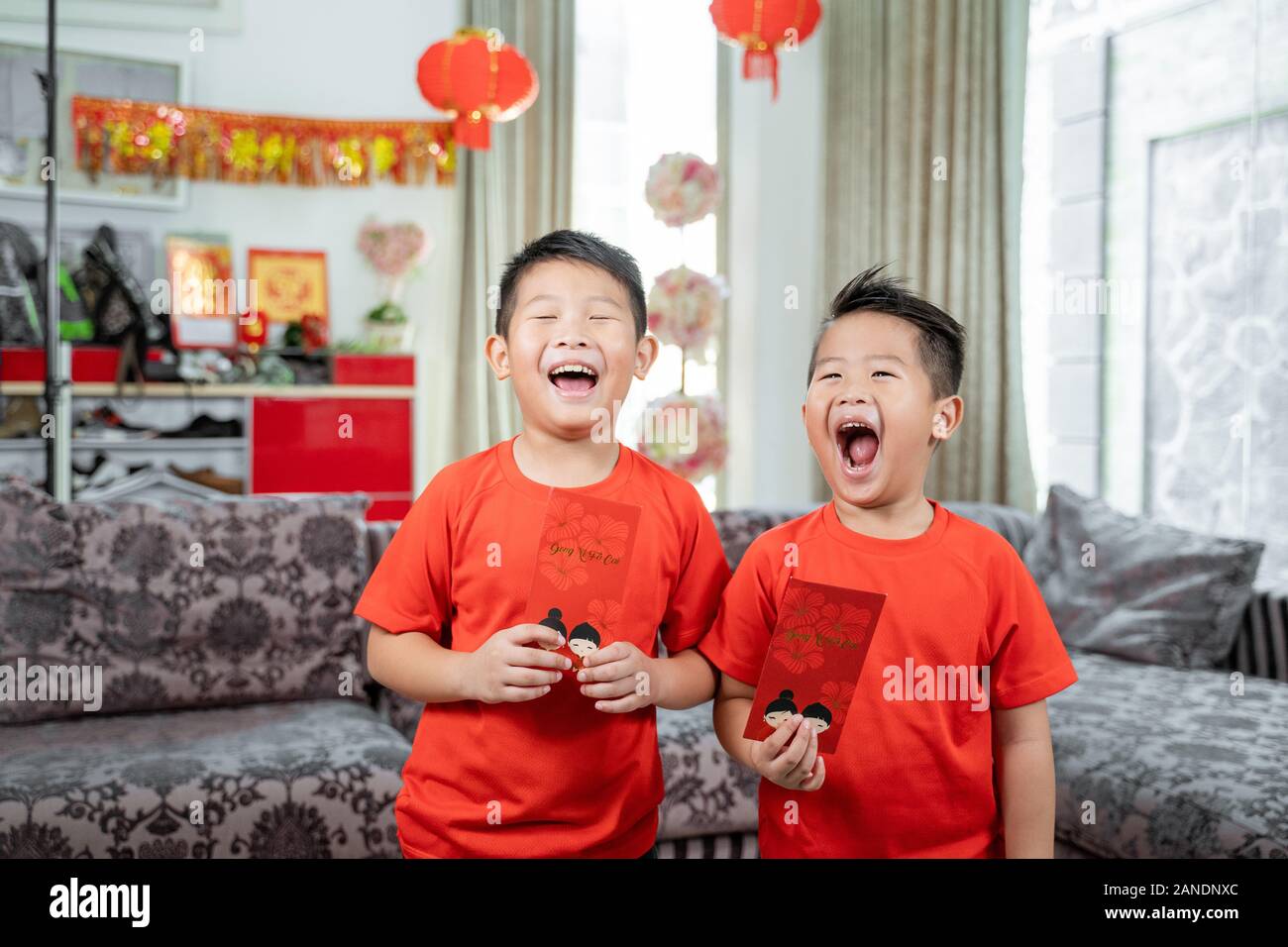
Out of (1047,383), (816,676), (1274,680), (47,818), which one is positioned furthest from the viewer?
(1047,383)

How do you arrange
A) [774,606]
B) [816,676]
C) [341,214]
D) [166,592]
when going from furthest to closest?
[341,214] < [166,592] < [774,606] < [816,676]

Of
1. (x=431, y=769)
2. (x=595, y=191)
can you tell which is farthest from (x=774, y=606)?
(x=595, y=191)

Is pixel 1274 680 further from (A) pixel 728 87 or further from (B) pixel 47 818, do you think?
(A) pixel 728 87

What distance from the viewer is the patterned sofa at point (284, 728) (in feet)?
4.98

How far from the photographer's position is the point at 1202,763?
5.28ft

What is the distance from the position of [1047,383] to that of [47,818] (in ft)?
10.2

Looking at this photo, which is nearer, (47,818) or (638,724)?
(638,724)

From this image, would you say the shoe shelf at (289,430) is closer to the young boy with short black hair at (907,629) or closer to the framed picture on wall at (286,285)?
the framed picture on wall at (286,285)

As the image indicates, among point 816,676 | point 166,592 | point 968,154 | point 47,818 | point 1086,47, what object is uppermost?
point 1086,47

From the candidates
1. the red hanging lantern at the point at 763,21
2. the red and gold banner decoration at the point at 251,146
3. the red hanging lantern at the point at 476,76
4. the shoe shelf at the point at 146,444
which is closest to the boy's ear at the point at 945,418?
the red hanging lantern at the point at 763,21

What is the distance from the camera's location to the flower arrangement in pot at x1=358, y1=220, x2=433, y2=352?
427 cm

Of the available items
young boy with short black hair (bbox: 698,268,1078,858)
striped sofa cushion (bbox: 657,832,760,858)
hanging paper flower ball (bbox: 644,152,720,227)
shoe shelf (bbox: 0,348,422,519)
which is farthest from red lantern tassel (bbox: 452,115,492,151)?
young boy with short black hair (bbox: 698,268,1078,858)

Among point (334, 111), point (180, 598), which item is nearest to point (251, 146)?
point (334, 111)

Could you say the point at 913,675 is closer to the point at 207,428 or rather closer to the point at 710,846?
the point at 710,846
